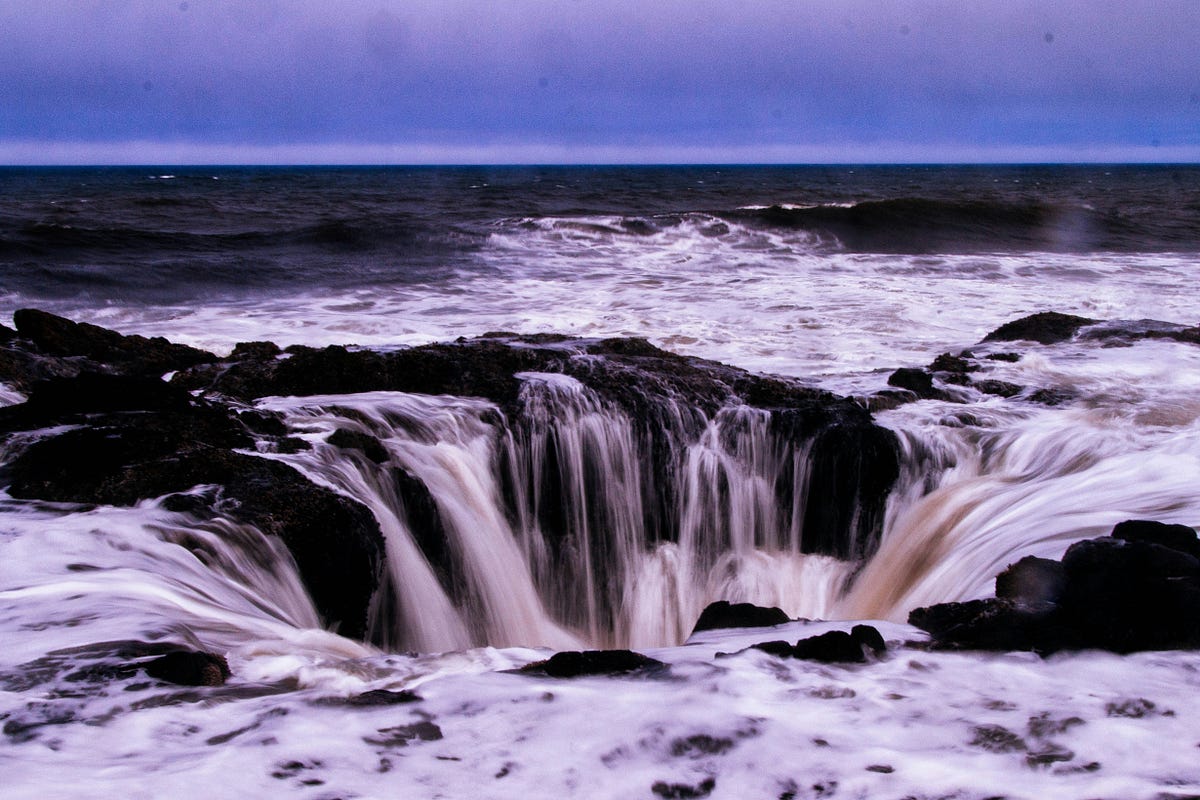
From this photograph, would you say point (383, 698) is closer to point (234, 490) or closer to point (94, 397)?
point (234, 490)

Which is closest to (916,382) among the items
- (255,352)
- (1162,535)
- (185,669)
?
(1162,535)

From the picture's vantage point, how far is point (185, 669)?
10.1 ft

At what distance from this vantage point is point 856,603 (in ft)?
18.2

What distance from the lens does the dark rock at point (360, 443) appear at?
17.4ft

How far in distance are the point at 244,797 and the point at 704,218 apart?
88.4ft

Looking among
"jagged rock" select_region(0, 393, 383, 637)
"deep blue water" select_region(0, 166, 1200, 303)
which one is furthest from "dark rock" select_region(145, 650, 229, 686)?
"deep blue water" select_region(0, 166, 1200, 303)

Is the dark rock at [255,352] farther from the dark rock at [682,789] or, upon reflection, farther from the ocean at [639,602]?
the dark rock at [682,789]

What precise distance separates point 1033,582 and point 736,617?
3.82ft

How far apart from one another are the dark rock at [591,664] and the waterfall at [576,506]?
5.67 feet

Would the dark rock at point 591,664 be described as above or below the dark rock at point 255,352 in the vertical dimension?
below

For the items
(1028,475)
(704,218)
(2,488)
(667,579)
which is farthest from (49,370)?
(704,218)

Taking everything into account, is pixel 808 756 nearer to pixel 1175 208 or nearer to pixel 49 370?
pixel 49 370

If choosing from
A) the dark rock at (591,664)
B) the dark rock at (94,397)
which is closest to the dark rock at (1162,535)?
the dark rock at (591,664)

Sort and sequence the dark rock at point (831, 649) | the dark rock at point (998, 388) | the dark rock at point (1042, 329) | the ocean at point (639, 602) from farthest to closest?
the dark rock at point (1042, 329)
the dark rock at point (998, 388)
the dark rock at point (831, 649)
the ocean at point (639, 602)
